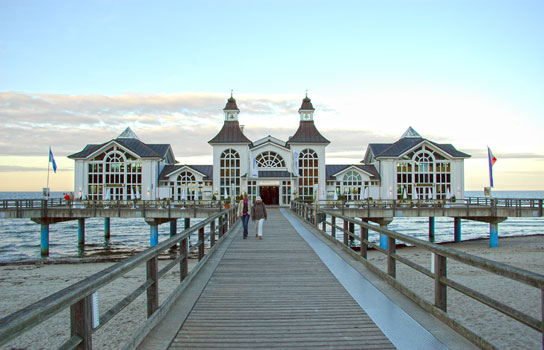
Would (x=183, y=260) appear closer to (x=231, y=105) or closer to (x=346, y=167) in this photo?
(x=346, y=167)

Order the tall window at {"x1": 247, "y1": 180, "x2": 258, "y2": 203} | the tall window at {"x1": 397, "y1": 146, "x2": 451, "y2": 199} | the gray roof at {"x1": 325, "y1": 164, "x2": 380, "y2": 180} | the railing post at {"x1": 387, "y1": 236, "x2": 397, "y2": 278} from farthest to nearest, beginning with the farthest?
the gray roof at {"x1": 325, "y1": 164, "x2": 380, "y2": 180} < the tall window at {"x1": 397, "y1": 146, "x2": 451, "y2": 199} < the tall window at {"x1": 247, "y1": 180, "x2": 258, "y2": 203} < the railing post at {"x1": 387, "y1": 236, "x2": 397, "y2": 278}

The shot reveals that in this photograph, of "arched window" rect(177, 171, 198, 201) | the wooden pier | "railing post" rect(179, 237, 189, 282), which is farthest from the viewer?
"arched window" rect(177, 171, 198, 201)

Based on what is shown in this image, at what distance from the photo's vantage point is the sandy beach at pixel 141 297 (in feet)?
29.4

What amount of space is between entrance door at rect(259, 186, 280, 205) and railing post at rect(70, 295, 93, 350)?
41.7m

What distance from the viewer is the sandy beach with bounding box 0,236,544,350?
8969 mm

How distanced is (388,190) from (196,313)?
42.4 meters

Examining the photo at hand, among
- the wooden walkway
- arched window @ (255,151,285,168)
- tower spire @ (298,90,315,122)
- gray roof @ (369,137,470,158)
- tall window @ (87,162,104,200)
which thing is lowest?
the wooden walkway

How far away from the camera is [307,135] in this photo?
45.8m

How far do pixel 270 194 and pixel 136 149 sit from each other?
15.1 meters

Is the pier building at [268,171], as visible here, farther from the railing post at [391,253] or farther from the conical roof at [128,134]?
the railing post at [391,253]

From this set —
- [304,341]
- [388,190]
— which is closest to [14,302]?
[304,341]

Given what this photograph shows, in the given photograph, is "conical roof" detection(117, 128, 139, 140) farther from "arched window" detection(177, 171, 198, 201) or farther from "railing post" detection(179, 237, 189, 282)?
"railing post" detection(179, 237, 189, 282)

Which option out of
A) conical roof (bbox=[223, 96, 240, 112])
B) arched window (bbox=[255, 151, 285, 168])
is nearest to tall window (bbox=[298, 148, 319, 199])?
arched window (bbox=[255, 151, 285, 168])

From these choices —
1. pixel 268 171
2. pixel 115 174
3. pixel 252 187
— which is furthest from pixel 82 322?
pixel 115 174
